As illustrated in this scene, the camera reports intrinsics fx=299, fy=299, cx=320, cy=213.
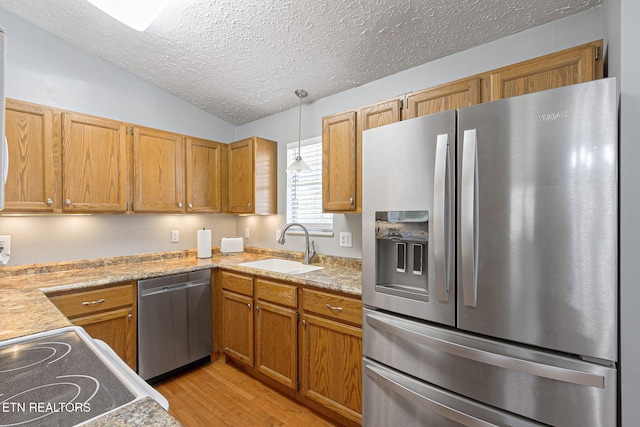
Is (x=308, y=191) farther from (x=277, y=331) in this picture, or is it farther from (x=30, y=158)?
(x=30, y=158)

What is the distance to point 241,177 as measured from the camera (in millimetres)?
3100

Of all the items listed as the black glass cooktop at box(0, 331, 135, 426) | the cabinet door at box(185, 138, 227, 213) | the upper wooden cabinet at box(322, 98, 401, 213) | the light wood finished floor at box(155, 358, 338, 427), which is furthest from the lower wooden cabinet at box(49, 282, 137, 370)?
the upper wooden cabinet at box(322, 98, 401, 213)

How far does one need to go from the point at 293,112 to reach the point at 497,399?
271 centimetres

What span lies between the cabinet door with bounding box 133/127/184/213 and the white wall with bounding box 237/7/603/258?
35.3 inches

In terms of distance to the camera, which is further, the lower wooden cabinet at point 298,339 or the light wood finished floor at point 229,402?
the light wood finished floor at point 229,402

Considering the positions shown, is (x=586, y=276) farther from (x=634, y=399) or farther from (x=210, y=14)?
(x=210, y=14)

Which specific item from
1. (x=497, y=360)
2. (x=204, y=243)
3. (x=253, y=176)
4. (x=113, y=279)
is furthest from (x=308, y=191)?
(x=497, y=360)

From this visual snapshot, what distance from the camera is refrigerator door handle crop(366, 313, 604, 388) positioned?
0.99m

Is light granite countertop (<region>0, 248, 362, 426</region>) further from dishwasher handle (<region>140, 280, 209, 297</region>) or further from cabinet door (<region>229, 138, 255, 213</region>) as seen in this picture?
cabinet door (<region>229, 138, 255, 213</region>)

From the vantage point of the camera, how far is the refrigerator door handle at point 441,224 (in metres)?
1.26

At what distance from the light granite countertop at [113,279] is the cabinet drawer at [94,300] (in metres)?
0.06

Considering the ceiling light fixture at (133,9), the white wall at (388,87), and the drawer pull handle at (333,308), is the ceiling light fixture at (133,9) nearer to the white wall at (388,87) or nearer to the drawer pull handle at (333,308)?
the white wall at (388,87)

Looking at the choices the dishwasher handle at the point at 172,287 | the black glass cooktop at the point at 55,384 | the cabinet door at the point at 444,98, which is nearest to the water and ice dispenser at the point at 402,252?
the cabinet door at the point at 444,98

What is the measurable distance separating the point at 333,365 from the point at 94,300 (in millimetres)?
1662
